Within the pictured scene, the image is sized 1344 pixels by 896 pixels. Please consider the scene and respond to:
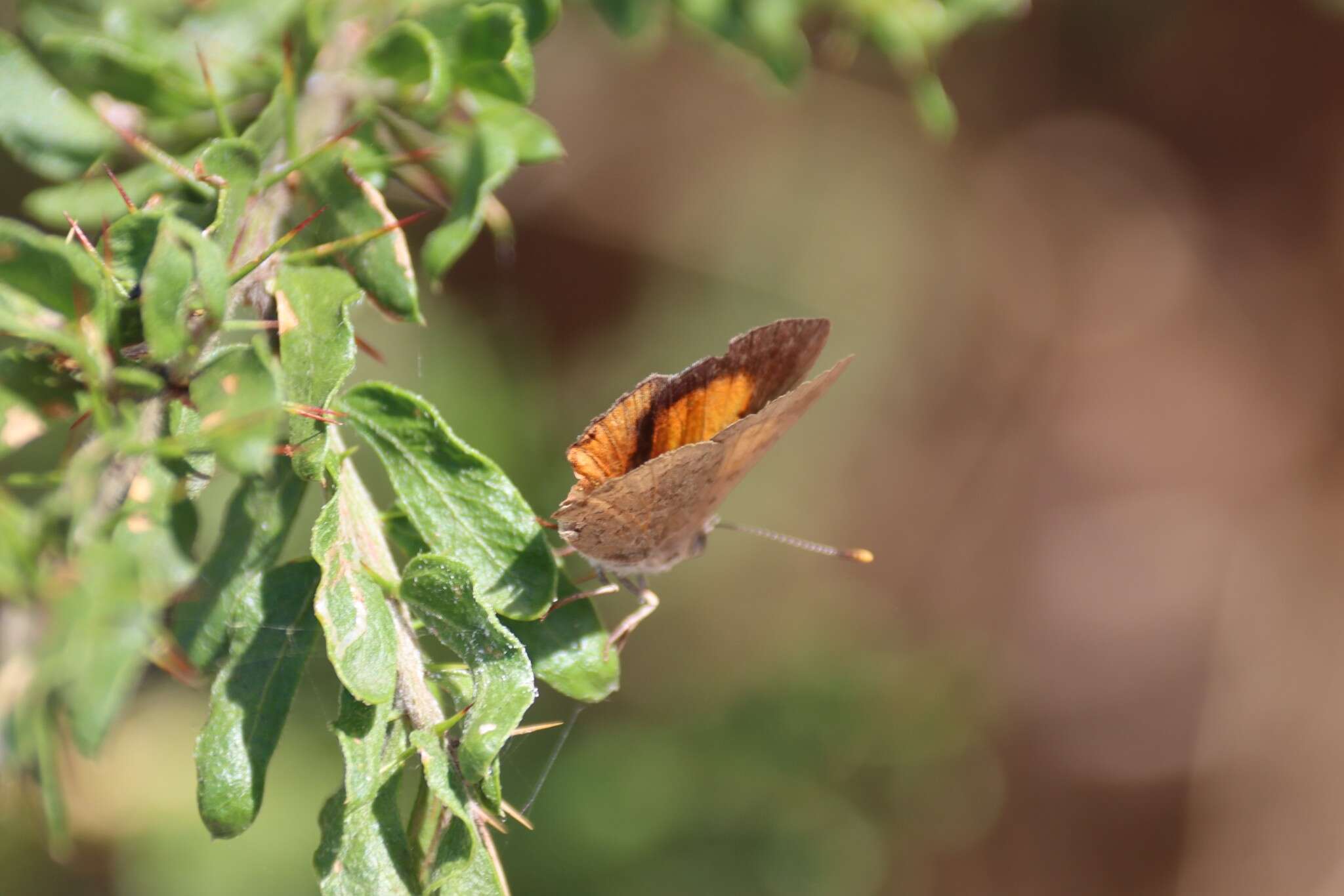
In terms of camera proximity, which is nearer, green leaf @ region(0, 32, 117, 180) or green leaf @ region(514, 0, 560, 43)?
green leaf @ region(0, 32, 117, 180)

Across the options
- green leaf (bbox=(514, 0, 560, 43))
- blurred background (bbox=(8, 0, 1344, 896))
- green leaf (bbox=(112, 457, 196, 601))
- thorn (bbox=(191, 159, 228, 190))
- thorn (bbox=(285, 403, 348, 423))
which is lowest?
blurred background (bbox=(8, 0, 1344, 896))

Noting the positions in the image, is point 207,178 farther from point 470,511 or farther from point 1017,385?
point 1017,385

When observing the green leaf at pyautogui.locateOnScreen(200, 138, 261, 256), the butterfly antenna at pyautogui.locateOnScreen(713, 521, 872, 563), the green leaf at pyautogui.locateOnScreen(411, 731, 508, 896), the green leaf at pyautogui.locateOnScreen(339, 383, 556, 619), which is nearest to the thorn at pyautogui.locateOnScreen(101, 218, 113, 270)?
the green leaf at pyautogui.locateOnScreen(200, 138, 261, 256)

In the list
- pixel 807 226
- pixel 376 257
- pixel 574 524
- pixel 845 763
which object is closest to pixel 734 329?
pixel 807 226


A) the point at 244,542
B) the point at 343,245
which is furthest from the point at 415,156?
the point at 244,542

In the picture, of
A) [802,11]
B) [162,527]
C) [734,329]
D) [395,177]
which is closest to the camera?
[162,527]

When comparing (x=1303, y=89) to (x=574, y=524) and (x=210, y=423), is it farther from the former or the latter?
(x=210, y=423)

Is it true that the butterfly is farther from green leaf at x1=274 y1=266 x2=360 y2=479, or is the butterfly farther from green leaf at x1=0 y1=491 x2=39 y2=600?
green leaf at x1=0 y1=491 x2=39 y2=600

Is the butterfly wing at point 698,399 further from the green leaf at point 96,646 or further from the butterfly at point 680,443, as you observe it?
the green leaf at point 96,646
